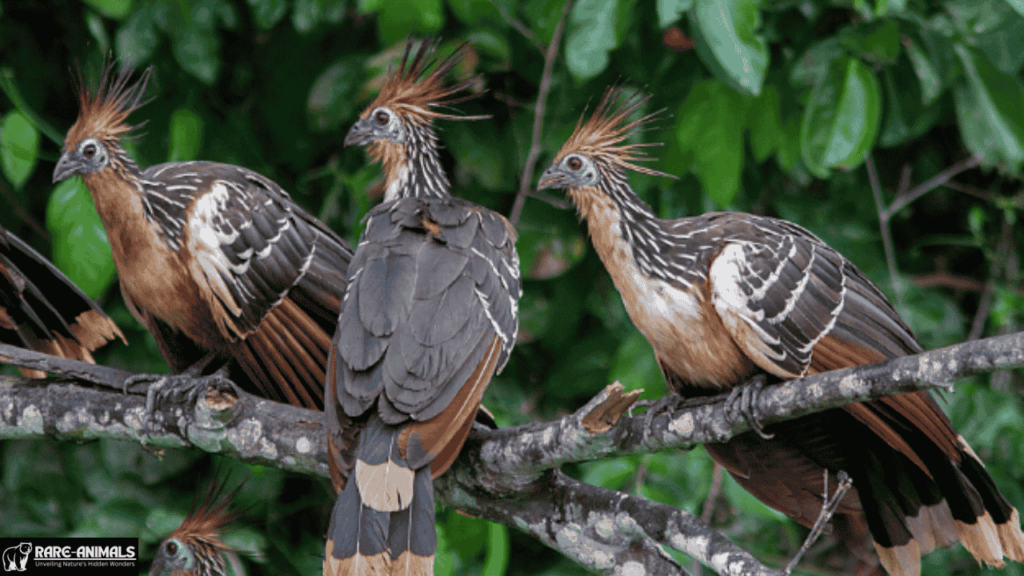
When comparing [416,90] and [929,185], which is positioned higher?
[416,90]

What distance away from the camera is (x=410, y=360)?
1.74 metres

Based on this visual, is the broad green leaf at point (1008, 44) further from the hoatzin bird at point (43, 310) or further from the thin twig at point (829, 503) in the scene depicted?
the hoatzin bird at point (43, 310)

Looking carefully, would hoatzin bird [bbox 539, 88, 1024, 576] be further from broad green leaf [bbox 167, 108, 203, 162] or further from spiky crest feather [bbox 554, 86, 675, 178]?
broad green leaf [bbox 167, 108, 203, 162]

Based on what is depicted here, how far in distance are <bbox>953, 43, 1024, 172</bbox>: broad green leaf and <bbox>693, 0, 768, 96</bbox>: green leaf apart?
3.08 feet

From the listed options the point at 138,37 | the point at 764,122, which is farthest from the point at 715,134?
the point at 138,37

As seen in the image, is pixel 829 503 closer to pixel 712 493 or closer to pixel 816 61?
pixel 712 493

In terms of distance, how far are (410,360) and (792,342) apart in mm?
740

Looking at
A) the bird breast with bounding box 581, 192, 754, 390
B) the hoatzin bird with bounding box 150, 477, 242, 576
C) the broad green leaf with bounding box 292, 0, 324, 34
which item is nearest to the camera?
the bird breast with bounding box 581, 192, 754, 390

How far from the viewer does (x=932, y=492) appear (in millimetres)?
1871

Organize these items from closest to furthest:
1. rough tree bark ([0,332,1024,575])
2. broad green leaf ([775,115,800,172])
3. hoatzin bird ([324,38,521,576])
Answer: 1. rough tree bark ([0,332,1024,575])
2. hoatzin bird ([324,38,521,576])
3. broad green leaf ([775,115,800,172])

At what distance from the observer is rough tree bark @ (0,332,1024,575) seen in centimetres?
143

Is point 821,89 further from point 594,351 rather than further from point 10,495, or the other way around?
point 10,495

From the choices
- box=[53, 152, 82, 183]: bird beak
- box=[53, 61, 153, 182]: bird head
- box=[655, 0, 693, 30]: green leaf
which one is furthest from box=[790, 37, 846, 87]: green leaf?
box=[53, 152, 82, 183]: bird beak

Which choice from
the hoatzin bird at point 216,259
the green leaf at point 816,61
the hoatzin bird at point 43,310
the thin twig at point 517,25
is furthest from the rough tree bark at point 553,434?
the thin twig at point 517,25
